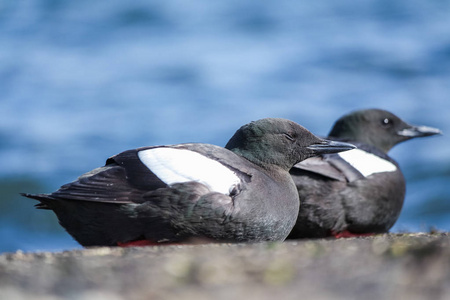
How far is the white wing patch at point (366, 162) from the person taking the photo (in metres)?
6.54

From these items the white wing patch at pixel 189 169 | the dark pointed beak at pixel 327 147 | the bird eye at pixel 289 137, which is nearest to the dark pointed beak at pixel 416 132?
the dark pointed beak at pixel 327 147

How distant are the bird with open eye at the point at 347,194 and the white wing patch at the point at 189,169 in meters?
1.62

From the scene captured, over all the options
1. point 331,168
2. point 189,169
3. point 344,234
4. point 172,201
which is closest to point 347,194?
point 331,168

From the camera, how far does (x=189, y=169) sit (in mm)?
4652

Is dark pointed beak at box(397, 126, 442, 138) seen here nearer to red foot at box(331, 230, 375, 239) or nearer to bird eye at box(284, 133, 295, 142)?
red foot at box(331, 230, 375, 239)

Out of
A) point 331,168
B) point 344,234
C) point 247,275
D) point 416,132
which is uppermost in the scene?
point 416,132

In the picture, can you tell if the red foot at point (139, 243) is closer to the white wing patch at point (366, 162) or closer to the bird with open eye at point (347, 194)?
the bird with open eye at point (347, 194)

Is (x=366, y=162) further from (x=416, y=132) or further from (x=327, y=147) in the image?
(x=416, y=132)

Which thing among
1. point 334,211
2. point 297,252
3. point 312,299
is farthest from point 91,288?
point 334,211

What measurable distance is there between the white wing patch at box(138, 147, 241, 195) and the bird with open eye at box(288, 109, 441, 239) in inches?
63.8

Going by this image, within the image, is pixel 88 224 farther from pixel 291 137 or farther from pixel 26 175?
pixel 26 175

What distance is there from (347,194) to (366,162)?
1.71ft

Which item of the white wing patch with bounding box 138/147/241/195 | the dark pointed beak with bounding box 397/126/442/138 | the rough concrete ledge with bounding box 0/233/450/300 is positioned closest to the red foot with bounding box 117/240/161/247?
the white wing patch with bounding box 138/147/241/195

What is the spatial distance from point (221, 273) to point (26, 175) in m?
11.6
